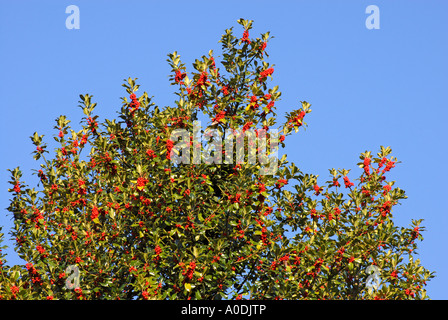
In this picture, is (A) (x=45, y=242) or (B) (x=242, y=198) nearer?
(B) (x=242, y=198)

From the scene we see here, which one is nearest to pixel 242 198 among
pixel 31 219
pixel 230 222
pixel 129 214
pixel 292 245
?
pixel 230 222

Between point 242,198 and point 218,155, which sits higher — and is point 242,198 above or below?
below

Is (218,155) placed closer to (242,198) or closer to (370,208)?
(242,198)

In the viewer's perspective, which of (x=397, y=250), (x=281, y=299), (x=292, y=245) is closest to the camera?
(x=281, y=299)

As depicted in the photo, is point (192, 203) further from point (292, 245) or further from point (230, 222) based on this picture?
point (292, 245)

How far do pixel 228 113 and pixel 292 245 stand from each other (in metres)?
3.98

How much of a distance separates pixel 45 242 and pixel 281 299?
6.43m

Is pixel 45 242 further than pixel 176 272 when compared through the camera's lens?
Yes

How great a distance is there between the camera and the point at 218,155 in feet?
51.5

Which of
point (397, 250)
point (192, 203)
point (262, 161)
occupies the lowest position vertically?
point (397, 250)

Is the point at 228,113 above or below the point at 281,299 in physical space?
above

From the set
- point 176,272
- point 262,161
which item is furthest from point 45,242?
point 262,161

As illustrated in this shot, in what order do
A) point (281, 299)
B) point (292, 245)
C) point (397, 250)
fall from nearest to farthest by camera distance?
1. point (281, 299)
2. point (292, 245)
3. point (397, 250)

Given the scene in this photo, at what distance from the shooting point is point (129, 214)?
621 inches
